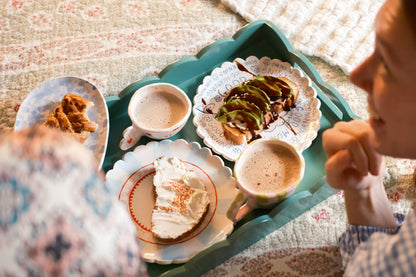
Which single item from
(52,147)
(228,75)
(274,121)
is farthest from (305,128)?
(52,147)

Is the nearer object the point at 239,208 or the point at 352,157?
the point at 352,157

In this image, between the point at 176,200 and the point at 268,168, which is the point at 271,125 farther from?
the point at 176,200

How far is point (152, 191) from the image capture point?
0.96 m

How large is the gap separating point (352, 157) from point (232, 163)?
37 cm

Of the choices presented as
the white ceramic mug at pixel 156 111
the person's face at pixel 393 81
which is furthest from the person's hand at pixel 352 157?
the white ceramic mug at pixel 156 111

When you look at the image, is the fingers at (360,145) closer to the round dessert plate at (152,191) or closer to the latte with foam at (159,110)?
the round dessert plate at (152,191)

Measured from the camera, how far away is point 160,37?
4.46 ft

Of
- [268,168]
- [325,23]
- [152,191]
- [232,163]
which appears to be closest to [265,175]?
[268,168]

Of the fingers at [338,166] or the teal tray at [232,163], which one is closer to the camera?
the fingers at [338,166]

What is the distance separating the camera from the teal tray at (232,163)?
85 cm

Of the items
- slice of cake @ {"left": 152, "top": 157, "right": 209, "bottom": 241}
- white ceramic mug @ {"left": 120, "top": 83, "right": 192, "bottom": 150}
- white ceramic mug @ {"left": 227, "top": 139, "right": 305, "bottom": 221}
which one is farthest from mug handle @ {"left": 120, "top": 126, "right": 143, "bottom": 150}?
white ceramic mug @ {"left": 227, "top": 139, "right": 305, "bottom": 221}

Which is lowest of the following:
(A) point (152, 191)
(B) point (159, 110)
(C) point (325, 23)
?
(A) point (152, 191)

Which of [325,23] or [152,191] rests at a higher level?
[325,23]

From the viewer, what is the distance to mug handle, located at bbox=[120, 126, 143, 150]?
1.01 metres
